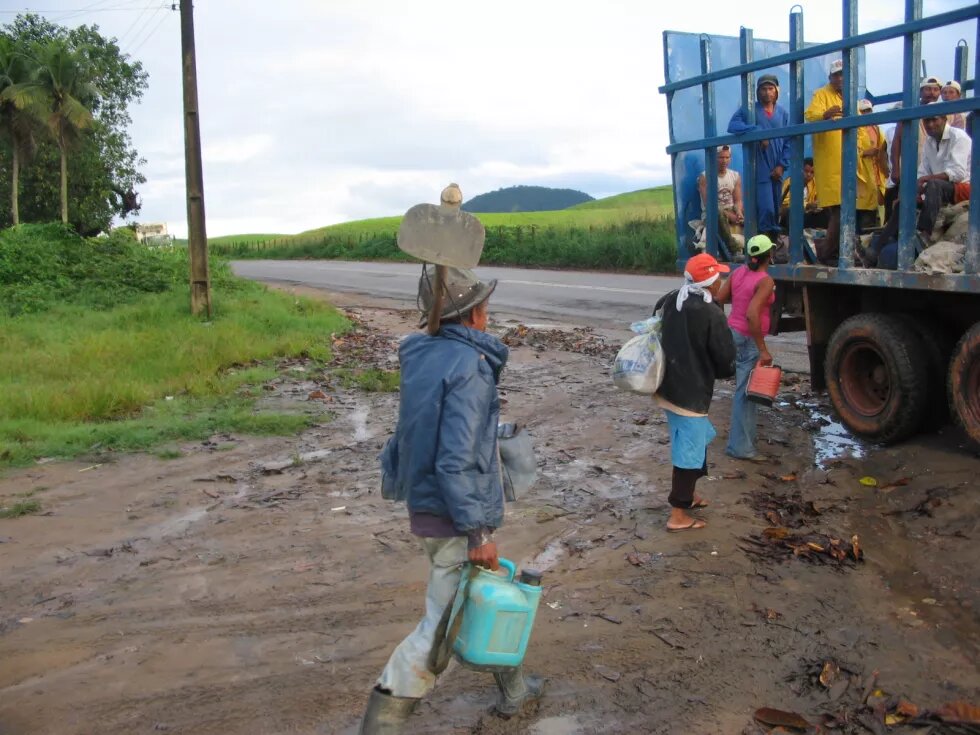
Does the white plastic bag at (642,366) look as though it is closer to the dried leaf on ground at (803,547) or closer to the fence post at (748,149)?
the dried leaf on ground at (803,547)

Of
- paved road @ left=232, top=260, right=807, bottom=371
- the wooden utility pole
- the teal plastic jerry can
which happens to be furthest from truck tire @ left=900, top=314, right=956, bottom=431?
the wooden utility pole

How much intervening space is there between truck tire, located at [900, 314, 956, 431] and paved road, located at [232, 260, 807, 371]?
9.71ft

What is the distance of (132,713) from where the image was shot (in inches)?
142

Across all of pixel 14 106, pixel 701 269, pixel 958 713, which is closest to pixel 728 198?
A: pixel 701 269

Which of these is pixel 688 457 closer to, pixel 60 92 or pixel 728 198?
pixel 728 198

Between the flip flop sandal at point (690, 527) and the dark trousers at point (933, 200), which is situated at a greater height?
the dark trousers at point (933, 200)

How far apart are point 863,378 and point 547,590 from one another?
3649 millimetres

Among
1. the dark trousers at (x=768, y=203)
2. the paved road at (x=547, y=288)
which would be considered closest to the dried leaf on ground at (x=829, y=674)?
Result: the dark trousers at (x=768, y=203)

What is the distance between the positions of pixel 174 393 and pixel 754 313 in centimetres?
566

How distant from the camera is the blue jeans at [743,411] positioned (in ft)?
21.7

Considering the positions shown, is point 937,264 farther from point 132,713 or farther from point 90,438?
point 90,438

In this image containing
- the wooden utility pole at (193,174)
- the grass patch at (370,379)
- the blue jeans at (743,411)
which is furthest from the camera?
the wooden utility pole at (193,174)

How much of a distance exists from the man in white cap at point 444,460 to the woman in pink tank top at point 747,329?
11.9 feet

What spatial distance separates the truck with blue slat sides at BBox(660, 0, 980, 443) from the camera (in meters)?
5.93
